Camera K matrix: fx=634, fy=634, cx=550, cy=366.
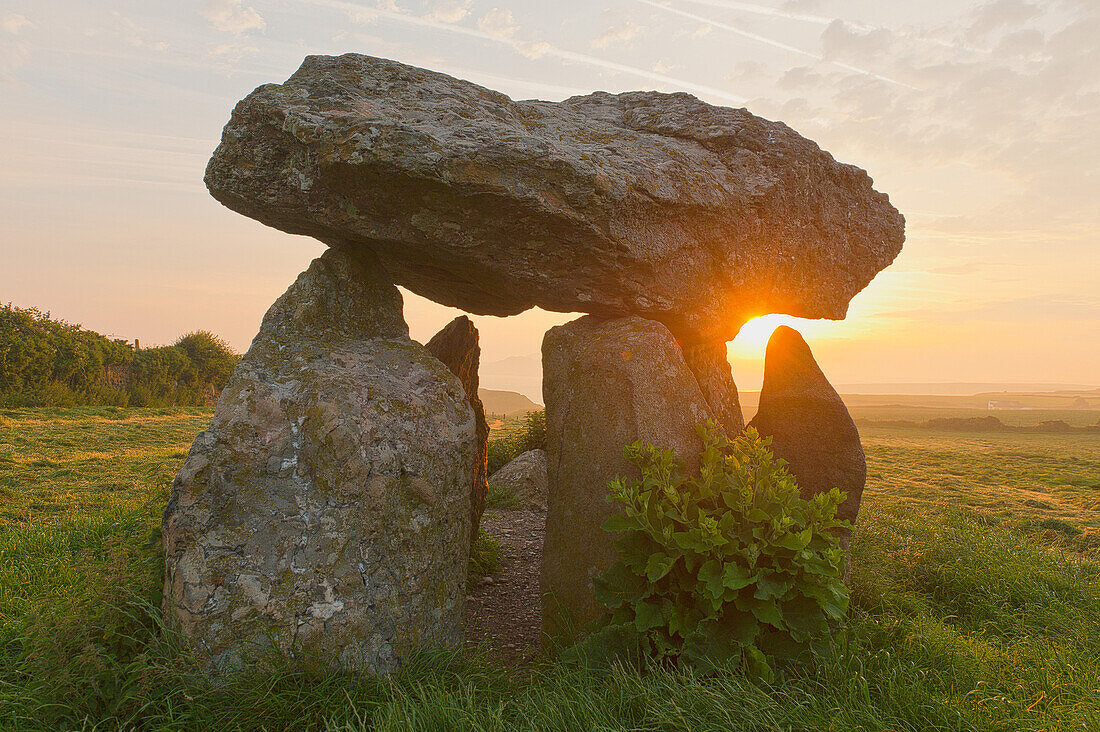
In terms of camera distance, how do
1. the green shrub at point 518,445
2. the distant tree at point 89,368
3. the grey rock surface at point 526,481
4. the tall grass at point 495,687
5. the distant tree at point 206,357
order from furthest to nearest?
the distant tree at point 206,357
the distant tree at point 89,368
the green shrub at point 518,445
the grey rock surface at point 526,481
the tall grass at point 495,687

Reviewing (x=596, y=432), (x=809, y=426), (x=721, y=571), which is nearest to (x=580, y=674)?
(x=721, y=571)

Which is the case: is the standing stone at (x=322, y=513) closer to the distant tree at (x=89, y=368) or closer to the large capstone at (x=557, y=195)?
the large capstone at (x=557, y=195)

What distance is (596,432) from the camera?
5457mm

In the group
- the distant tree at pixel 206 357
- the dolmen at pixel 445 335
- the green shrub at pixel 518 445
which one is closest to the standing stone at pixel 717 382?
the dolmen at pixel 445 335

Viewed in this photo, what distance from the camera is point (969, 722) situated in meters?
3.52

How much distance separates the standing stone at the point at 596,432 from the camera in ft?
17.3

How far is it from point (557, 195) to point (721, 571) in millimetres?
3177

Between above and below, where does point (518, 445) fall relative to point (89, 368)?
below

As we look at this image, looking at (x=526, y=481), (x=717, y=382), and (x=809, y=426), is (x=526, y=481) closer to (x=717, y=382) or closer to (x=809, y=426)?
(x=717, y=382)

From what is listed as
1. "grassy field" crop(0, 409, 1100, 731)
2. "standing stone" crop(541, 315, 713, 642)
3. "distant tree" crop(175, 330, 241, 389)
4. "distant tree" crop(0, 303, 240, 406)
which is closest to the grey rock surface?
"grassy field" crop(0, 409, 1100, 731)

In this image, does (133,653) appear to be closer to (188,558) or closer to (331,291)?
(188,558)

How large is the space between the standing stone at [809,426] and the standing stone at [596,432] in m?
1.24

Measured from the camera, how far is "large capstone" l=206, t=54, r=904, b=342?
16.8 ft

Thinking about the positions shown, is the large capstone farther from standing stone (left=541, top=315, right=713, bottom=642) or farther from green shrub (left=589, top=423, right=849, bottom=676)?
green shrub (left=589, top=423, right=849, bottom=676)
